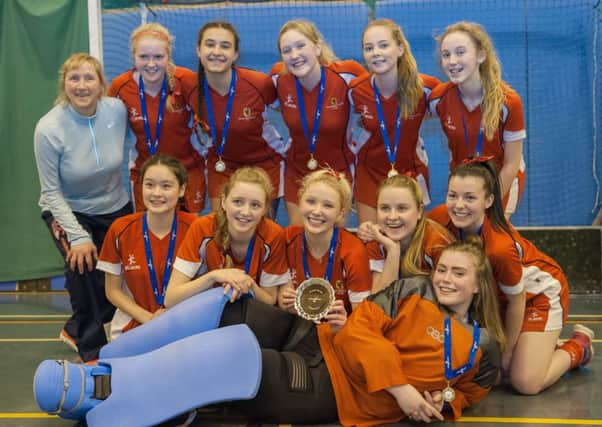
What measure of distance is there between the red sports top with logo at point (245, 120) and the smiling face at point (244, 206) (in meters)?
0.85

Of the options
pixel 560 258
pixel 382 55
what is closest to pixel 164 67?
pixel 382 55

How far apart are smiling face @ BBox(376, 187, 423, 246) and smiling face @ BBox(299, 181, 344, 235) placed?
0.22 metres

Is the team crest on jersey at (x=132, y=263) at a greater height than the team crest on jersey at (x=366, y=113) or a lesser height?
lesser

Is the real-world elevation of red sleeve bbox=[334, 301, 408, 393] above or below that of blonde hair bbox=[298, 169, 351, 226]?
below

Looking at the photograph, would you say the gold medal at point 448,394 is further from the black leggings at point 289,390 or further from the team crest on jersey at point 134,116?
the team crest on jersey at point 134,116

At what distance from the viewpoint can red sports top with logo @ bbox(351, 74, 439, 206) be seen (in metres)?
4.32

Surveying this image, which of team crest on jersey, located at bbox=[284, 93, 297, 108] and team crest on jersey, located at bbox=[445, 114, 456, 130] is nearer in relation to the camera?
team crest on jersey, located at bbox=[445, 114, 456, 130]

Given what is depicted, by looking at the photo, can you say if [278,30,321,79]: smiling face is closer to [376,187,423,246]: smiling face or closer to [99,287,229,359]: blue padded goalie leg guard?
[376,187,423,246]: smiling face

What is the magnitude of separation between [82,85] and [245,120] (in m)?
0.88

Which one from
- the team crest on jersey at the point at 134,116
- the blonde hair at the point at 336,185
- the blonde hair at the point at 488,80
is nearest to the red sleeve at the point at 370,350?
the blonde hair at the point at 336,185

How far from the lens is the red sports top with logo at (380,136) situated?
432 cm

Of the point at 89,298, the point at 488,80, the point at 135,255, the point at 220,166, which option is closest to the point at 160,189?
the point at 135,255

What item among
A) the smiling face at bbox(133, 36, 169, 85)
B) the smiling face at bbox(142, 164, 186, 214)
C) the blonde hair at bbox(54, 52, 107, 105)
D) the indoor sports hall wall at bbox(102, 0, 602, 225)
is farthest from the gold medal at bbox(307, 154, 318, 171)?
the indoor sports hall wall at bbox(102, 0, 602, 225)

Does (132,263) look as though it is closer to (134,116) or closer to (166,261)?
(166,261)
